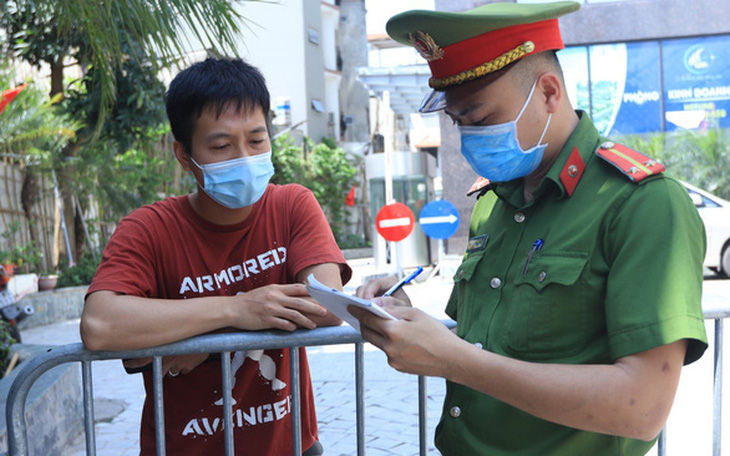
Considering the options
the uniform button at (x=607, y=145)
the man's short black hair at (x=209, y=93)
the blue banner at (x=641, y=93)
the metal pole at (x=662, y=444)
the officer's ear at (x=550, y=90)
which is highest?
the blue banner at (x=641, y=93)

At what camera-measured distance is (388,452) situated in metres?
4.79

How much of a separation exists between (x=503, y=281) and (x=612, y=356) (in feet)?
1.11

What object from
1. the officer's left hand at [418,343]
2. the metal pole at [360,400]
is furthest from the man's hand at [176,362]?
the officer's left hand at [418,343]

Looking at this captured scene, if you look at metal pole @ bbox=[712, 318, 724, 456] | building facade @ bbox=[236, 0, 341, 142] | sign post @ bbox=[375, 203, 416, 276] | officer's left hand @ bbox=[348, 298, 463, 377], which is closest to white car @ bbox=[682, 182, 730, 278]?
sign post @ bbox=[375, 203, 416, 276]

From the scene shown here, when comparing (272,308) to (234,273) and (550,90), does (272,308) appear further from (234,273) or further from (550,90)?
(550,90)

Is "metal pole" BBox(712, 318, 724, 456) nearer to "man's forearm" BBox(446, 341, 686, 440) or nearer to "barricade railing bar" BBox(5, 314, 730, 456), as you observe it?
"barricade railing bar" BBox(5, 314, 730, 456)

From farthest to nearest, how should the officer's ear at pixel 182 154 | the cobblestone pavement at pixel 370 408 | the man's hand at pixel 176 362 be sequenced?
1. the cobblestone pavement at pixel 370 408
2. the officer's ear at pixel 182 154
3. the man's hand at pixel 176 362

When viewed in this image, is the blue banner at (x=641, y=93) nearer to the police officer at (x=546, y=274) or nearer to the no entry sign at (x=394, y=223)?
the no entry sign at (x=394, y=223)

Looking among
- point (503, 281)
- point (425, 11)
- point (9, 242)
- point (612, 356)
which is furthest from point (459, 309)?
point (9, 242)

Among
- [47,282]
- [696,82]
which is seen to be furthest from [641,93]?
[47,282]

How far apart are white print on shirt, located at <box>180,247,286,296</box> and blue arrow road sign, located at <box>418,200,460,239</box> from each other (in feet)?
31.2

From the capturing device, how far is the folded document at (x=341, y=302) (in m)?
1.48

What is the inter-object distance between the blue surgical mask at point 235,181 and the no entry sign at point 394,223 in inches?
372

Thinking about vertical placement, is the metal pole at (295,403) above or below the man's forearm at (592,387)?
below
